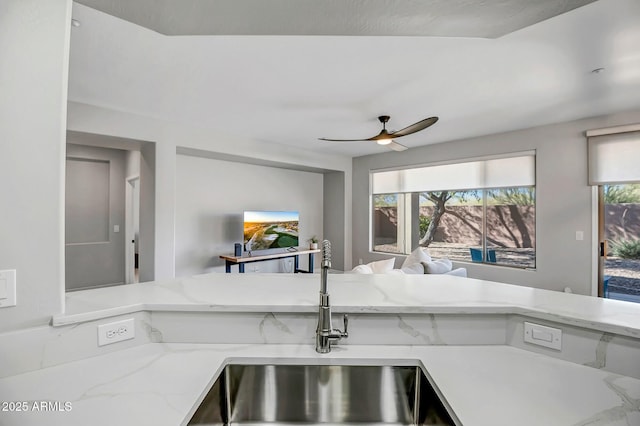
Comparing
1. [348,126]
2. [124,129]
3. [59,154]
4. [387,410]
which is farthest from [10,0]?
[348,126]

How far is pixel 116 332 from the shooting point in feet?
3.48

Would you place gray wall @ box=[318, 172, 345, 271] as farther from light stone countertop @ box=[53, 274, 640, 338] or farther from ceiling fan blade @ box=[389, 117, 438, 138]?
→ light stone countertop @ box=[53, 274, 640, 338]

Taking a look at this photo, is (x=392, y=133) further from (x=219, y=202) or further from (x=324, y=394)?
(x=219, y=202)

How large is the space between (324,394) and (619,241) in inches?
170

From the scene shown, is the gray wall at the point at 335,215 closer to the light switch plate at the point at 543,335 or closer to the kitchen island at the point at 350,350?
the kitchen island at the point at 350,350

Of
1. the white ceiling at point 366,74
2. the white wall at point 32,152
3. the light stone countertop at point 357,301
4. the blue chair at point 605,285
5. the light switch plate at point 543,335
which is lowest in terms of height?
the blue chair at point 605,285

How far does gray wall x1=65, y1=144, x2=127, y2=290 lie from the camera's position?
5.06 metres

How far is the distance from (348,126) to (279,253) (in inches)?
100

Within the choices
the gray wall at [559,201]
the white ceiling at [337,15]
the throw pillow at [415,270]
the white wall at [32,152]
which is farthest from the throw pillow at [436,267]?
the white wall at [32,152]

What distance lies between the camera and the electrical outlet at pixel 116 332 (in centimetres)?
103

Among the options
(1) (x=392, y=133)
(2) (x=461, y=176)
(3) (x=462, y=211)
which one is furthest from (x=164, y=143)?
(3) (x=462, y=211)

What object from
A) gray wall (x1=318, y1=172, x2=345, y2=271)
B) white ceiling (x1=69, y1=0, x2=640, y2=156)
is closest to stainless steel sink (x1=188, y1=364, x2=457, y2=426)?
white ceiling (x1=69, y1=0, x2=640, y2=156)

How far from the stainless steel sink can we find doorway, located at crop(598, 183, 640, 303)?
4.02m

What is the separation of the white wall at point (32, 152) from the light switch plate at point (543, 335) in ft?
5.34
